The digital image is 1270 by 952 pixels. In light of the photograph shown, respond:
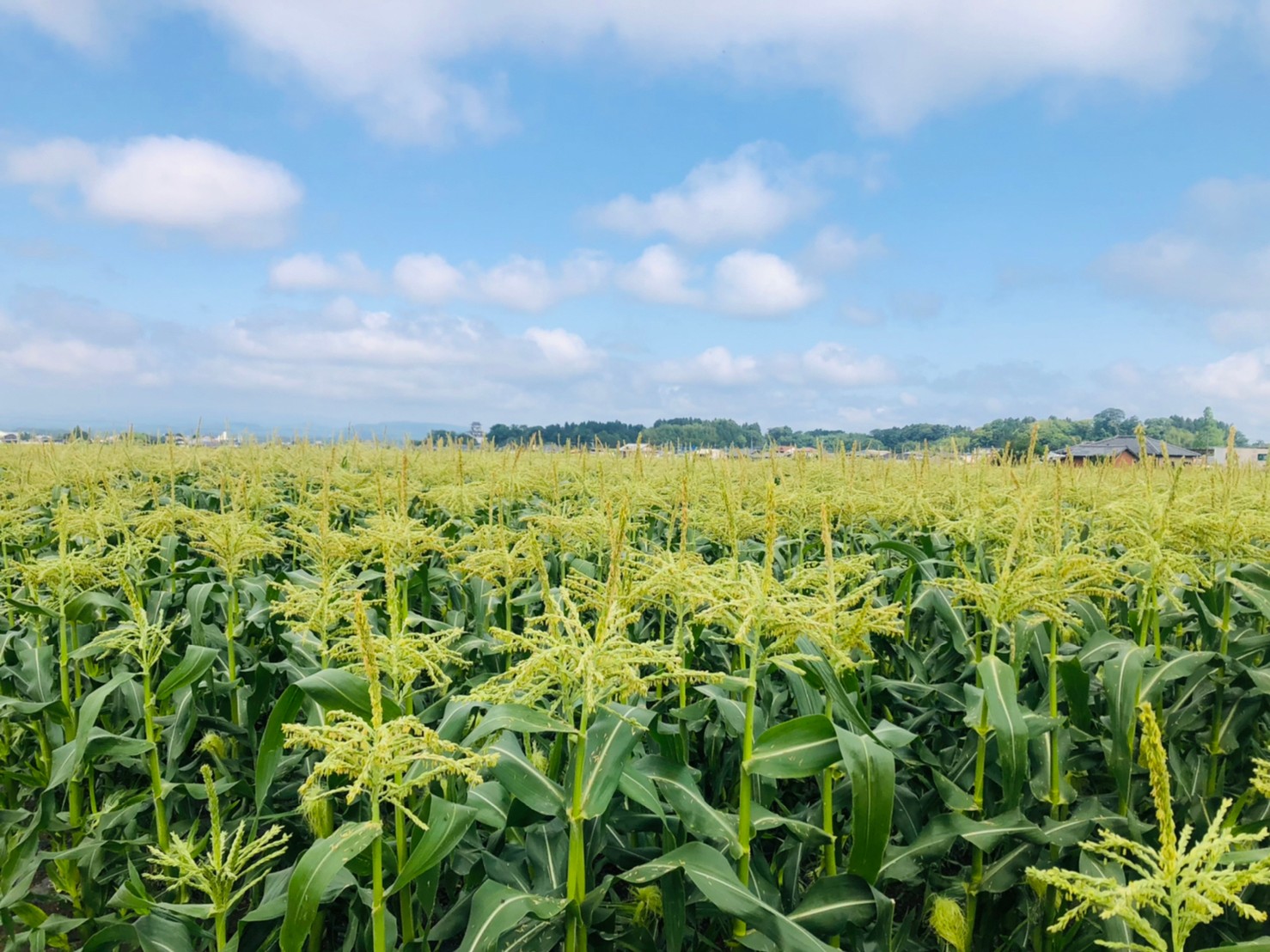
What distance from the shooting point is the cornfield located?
7.53 ft

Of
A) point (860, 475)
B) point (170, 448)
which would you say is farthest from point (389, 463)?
point (860, 475)

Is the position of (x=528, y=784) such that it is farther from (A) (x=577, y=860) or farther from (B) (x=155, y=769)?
(B) (x=155, y=769)

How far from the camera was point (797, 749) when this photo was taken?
253cm

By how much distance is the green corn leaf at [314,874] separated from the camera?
2070 millimetres

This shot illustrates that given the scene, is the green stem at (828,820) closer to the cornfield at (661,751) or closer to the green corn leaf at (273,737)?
the cornfield at (661,751)

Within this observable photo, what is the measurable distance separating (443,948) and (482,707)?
1725 mm

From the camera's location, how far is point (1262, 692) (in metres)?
3.61

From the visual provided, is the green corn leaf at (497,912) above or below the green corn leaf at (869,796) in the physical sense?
below

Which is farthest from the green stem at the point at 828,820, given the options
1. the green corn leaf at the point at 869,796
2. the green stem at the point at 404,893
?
the green stem at the point at 404,893

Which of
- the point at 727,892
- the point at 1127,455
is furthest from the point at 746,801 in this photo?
the point at 1127,455

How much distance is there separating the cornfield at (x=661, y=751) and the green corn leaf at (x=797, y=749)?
11 millimetres

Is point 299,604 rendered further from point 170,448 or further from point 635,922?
point 170,448

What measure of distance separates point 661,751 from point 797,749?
84 cm

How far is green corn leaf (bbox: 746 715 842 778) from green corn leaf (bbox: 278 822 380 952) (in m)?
1.34
